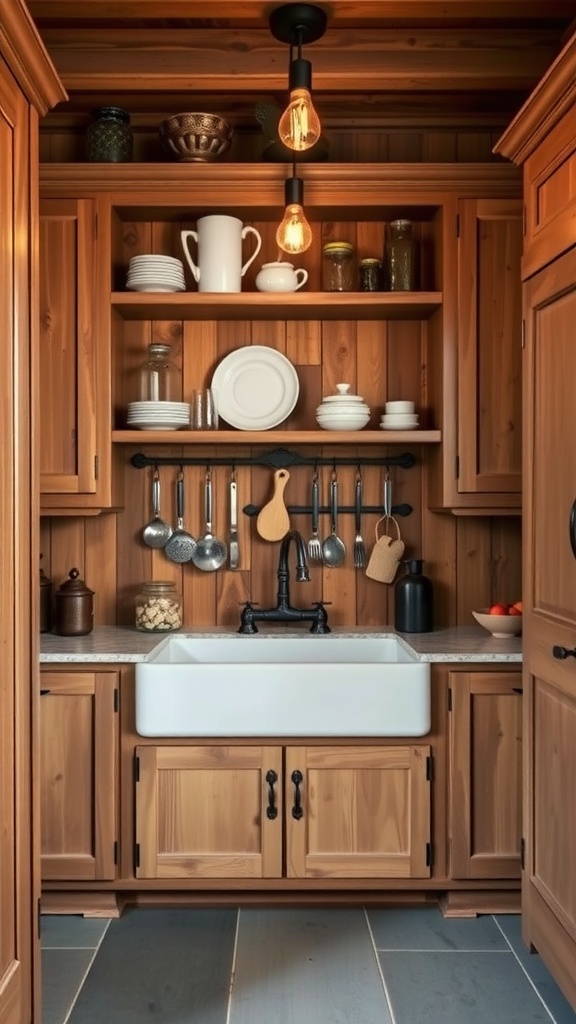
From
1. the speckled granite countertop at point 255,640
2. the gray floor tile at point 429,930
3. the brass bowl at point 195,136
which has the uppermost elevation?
the brass bowl at point 195,136

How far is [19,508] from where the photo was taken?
1.90 metres

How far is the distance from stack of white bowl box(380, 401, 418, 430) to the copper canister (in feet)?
3.67

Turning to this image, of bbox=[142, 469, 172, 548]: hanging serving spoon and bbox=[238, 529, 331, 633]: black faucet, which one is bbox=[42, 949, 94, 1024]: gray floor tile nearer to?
bbox=[238, 529, 331, 633]: black faucet

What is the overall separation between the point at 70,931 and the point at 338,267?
218 cm

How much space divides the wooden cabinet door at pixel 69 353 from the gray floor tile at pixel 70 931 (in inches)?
48.3

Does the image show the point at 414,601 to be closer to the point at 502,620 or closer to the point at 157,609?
the point at 502,620

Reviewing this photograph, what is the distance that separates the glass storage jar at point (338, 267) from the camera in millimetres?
2969

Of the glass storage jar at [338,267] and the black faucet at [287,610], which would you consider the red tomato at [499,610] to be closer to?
the black faucet at [287,610]

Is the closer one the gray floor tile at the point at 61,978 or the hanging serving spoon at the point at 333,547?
the gray floor tile at the point at 61,978

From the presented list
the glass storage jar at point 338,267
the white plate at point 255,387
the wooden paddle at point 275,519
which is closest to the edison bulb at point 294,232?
the glass storage jar at point 338,267

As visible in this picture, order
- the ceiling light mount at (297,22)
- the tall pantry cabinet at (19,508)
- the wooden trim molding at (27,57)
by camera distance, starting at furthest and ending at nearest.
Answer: the ceiling light mount at (297,22), the tall pantry cabinet at (19,508), the wooden trim molding at (27,57)

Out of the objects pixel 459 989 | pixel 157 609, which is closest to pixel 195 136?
pixel 157 609

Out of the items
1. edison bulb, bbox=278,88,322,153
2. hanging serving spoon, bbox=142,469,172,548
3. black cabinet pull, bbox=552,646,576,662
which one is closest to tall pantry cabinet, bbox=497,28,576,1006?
black cabinet pull, bbox=552,646,576,662

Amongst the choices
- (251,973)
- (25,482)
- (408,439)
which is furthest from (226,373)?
(251,973)
